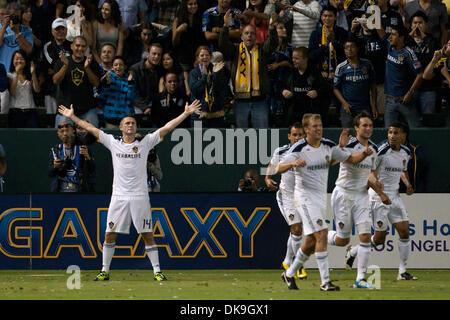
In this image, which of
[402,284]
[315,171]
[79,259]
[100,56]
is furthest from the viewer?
[100,56]

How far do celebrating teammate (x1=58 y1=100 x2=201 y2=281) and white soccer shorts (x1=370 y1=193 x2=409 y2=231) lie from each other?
10.7ft

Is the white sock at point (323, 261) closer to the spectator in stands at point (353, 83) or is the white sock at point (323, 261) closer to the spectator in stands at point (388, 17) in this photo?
the spectator in stands at point (353, 83)

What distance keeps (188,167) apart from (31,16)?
188 inches

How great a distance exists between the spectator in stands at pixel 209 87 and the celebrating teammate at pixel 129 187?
292cm

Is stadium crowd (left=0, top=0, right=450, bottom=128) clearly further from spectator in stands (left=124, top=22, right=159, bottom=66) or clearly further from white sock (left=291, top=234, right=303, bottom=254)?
white sock (left=291, top=234, right=303, bottom=254)

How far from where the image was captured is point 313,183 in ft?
40.1

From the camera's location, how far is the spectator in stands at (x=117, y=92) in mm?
16859

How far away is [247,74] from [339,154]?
4960 millimetres

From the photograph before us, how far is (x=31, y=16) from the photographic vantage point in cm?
1877

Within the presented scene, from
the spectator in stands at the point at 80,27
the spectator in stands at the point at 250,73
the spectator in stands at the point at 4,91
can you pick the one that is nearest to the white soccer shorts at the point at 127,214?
the spectator in stands at the point at 250,73

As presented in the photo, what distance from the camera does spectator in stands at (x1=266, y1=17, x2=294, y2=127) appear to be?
17.3 metres

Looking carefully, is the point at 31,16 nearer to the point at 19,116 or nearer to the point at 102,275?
the point at 19,116

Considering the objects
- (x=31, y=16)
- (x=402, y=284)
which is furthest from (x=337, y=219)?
(x=31, y=16)

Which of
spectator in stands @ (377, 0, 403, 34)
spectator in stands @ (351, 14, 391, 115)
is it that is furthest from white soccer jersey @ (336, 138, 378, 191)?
spectator in stands @ (377, 0, 403, 34)
